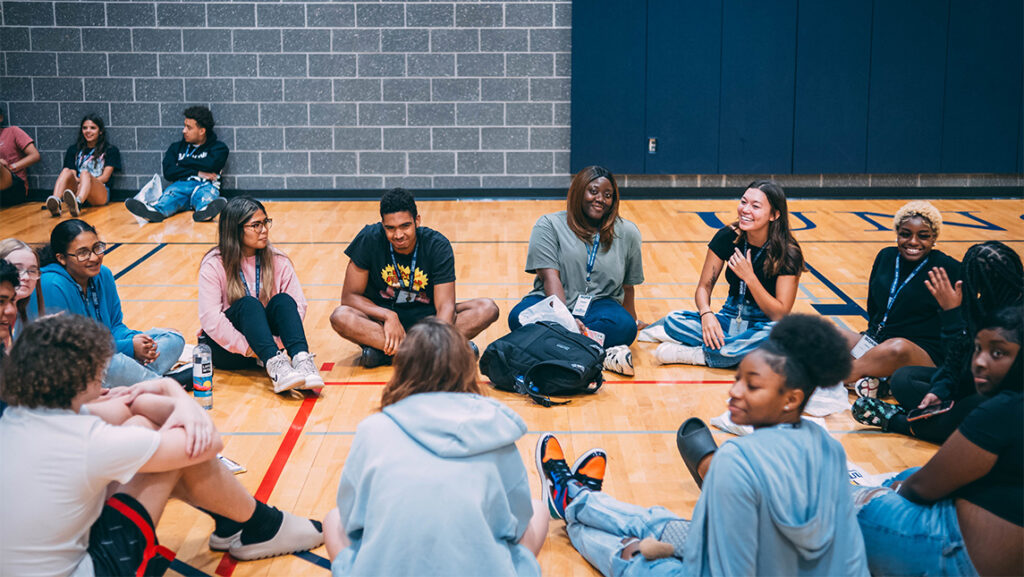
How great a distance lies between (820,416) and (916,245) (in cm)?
90

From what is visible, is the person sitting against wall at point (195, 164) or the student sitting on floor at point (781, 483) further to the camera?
the person sitting against wall at point (195, 164)

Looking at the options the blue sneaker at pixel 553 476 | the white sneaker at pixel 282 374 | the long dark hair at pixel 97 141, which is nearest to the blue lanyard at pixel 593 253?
the white sneaker at pixel 282 374

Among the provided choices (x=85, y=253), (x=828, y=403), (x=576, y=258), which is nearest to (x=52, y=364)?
(x=85, y=253)

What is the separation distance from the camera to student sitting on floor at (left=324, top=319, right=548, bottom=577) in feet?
7.54

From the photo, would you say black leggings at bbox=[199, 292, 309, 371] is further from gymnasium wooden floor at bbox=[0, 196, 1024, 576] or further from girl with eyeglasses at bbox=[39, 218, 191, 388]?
girl with eyeglasses at bbox=[39, 218, 191, 388]

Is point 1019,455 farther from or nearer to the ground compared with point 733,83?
nearer to the ground

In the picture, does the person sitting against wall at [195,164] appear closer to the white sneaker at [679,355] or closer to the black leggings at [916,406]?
the white sneaker at [679,355]

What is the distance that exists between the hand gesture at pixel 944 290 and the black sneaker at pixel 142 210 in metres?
6.88

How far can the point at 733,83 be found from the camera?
395 inches

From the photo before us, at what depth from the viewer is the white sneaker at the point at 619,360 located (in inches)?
198

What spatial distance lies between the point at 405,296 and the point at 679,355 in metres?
1.47

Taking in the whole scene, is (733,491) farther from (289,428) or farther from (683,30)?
(683,30)

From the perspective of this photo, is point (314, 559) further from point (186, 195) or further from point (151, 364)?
point (186, 195)

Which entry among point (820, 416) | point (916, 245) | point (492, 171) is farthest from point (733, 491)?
point (492, 171)
